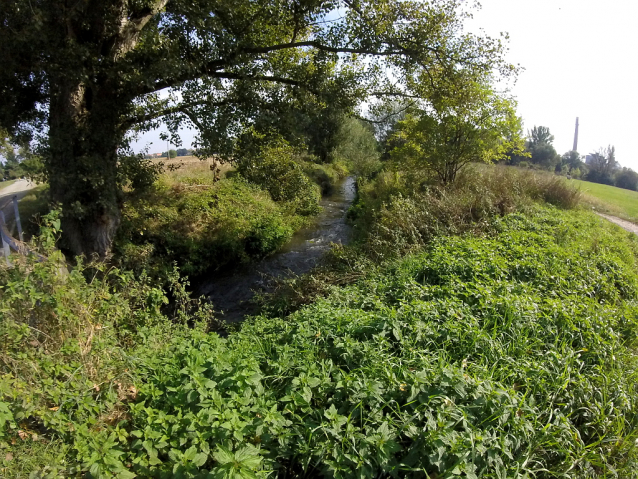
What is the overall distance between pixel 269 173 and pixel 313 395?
10.3 meters

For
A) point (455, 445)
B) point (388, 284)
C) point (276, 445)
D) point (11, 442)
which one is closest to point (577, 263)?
point (388, 284)

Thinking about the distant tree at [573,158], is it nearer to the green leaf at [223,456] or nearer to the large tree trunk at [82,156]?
the large tree trunk at [82,156]

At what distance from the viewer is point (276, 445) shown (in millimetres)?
2732

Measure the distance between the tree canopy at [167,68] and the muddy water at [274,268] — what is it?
3335 millimetres

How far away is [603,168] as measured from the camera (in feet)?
179

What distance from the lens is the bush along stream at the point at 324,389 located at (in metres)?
2.52

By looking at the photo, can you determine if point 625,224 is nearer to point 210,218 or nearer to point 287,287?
point 287,287

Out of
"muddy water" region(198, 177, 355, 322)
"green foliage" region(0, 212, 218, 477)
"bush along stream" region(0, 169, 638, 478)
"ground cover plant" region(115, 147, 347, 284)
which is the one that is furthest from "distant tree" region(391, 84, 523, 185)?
"green foliage" region(0, 212, 218, 477)

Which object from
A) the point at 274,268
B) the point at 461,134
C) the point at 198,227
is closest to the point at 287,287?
the point at 274,268

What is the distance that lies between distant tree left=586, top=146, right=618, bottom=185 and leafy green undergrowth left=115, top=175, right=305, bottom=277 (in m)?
57.6

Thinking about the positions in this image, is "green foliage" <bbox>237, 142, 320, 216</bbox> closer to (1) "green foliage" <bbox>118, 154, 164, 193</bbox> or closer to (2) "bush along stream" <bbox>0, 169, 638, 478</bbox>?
(1) "green foliage" <bbox>118, 154, 164, 193</bbox>

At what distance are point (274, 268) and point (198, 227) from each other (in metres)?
3.28

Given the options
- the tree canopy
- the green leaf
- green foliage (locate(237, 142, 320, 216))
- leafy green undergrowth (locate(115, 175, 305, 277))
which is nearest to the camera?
the green leaf

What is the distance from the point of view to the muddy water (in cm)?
938
